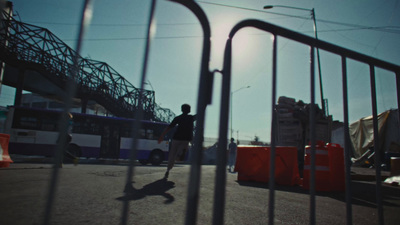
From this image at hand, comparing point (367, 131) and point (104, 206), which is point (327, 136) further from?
point (367, 131)

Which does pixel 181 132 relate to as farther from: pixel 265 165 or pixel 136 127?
pixel 136 127

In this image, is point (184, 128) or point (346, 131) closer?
point (346, 131)


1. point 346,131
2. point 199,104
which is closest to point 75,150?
point 199,104

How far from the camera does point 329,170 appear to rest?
471 centimetres

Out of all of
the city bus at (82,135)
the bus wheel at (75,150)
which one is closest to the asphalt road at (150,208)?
the city bus at (82,135)

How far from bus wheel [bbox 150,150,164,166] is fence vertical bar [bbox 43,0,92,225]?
13.8 m

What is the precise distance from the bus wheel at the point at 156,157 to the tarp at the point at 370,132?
40.2 feet

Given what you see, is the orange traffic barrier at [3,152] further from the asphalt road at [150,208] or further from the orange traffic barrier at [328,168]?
the orange traffic barrier at [328,168]

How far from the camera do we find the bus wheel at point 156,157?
47.5ft

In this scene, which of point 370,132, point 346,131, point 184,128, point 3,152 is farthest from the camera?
point 370,132

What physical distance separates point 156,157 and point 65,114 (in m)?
13.9

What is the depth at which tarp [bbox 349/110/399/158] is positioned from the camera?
44.9 ft

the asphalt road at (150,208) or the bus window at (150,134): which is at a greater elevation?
the bus window at (150,134)

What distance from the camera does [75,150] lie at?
43.4ft
